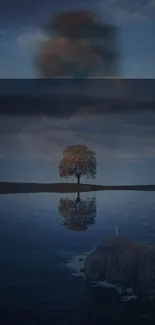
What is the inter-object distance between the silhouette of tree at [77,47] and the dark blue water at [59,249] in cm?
45

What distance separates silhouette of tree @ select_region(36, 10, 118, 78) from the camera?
1.52m

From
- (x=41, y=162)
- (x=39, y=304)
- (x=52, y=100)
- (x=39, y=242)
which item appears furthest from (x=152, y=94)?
(x=39, y=304)

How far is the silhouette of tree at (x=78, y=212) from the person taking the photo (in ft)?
4.94

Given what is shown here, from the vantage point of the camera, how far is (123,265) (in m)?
1.47

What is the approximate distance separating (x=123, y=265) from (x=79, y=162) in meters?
0.39

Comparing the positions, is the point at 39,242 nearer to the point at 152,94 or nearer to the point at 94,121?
the point at 94,121

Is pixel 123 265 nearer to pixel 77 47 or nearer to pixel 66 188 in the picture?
pixel 66 188

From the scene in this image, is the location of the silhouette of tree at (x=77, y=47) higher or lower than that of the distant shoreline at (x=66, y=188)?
higher

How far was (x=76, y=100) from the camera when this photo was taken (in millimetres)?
1533

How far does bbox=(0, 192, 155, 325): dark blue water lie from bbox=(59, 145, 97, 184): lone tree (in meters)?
0.09

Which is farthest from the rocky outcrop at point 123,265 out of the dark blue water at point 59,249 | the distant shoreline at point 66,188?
the distant shoreline at point 66,188

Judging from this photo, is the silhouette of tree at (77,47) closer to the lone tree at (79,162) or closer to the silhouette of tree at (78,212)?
the lone tree at (79,162)

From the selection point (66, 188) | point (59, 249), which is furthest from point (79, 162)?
point (59, 249)

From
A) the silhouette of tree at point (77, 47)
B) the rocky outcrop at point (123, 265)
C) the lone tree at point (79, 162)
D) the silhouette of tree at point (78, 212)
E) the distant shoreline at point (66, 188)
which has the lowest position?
the rocky outcrop at point (123, 265)
